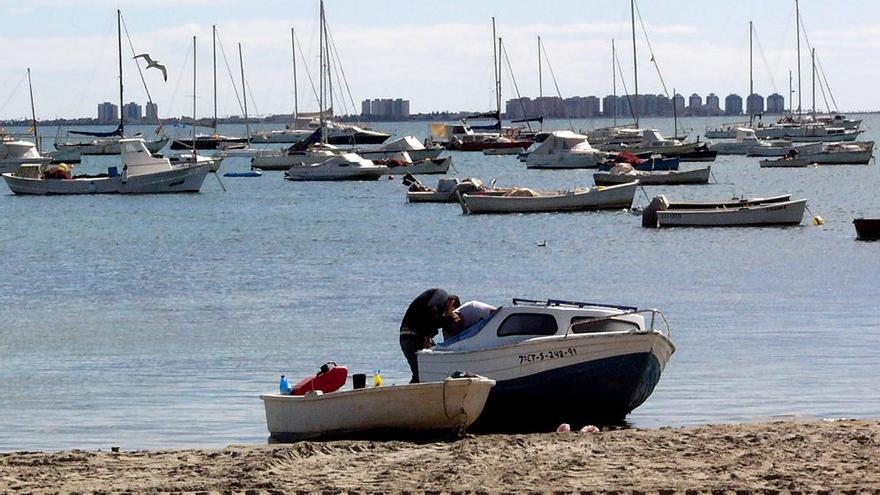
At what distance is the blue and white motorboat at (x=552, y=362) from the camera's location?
21609 mm

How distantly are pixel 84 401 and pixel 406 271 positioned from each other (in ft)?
75.8

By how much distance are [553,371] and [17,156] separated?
110 m

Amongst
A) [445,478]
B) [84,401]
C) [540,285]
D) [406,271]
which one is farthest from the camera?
[406,271]

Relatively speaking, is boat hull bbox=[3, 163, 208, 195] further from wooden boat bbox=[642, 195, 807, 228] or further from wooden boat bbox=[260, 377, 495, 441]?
wooden boat bbox=[260, 377, 495, 441]

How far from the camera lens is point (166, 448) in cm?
2088

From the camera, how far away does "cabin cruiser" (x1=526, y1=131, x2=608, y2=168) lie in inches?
4555

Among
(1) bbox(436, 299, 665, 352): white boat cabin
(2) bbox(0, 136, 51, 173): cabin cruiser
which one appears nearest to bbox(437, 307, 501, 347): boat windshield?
(1) bbox(436, 299, 665, 352): white boat cabin

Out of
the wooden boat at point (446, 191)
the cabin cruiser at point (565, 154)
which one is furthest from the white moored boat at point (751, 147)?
the wooden boat at point (446, 191)

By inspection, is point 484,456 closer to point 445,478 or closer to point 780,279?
point 445,478

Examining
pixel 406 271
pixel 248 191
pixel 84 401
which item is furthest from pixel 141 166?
pixel 84 401

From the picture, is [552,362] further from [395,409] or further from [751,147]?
[751,147]

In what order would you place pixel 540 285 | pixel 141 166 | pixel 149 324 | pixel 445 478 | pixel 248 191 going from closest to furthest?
pixel 445 478
pixel 149 324
pixel 540 285
pixel 141 166
pixel 248 191

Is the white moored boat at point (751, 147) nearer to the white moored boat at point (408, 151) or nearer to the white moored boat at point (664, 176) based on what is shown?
the white moored boat at point (408, 151)

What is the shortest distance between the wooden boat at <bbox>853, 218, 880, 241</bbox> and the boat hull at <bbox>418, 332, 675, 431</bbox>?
34.7 m
